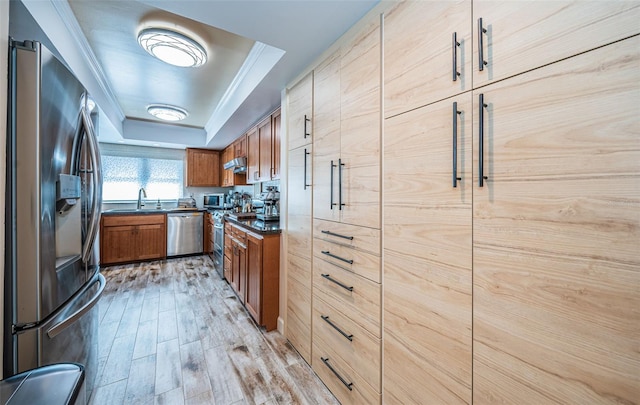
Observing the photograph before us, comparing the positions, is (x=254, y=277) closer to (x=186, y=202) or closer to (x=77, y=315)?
(x=77, y=315)

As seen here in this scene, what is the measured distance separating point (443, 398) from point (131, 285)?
400 cm

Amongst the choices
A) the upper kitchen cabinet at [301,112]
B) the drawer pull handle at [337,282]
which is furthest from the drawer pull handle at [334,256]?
the upper kitchen cabinet at [301,112]

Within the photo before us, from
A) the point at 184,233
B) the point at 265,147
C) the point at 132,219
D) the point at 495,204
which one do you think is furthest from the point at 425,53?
→ the point at 132,219

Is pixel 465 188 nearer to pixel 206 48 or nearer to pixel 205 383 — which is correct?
pixel 205 383

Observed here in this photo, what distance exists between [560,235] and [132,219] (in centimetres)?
563

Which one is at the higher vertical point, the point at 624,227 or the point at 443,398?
the point at 624,227

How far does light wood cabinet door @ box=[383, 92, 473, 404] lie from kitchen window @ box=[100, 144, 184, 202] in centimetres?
559

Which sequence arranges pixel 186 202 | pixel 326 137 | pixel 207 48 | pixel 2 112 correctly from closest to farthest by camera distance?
pixel 2 112 → pixel 326 137 → pixel 207 48 → pixel 186 202

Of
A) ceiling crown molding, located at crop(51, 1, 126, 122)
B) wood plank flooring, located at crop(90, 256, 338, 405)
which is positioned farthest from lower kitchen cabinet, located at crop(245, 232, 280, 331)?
ceiling crown molding, located at crop(51, 1, 126, 122)

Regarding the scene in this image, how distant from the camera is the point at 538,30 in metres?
0.73

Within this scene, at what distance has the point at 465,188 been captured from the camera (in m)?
0.90

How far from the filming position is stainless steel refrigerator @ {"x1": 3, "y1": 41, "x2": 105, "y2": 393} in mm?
1023

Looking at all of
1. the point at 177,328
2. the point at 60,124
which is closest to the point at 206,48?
the point at 60,124

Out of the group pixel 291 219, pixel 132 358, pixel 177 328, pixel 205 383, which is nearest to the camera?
pixel 205 383
